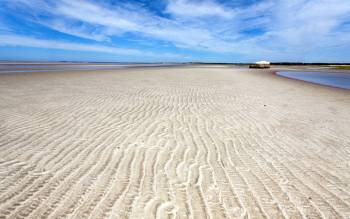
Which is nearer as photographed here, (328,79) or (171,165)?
(171,165)

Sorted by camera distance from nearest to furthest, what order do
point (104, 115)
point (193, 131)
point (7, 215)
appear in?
point (7, 215) < point (193, 131) < point (104, 115)

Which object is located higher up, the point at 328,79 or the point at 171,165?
the point at 328,79

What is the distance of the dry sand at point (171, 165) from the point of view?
271 centimetres

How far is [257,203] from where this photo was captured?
282 cm

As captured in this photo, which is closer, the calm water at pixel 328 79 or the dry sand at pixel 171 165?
the dry sand at pixel 171 165

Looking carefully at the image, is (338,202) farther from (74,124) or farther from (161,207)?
(74,124)

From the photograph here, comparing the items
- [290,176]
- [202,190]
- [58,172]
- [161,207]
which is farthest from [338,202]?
[58,172]

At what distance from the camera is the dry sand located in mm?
2709

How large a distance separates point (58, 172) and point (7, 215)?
99 centimetres

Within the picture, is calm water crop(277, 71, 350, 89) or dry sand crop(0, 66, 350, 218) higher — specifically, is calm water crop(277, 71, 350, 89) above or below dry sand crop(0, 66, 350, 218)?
above

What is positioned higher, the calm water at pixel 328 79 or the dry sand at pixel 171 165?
the calm water at pixel 328 79

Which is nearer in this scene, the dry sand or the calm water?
the dry sand

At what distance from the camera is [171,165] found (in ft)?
12.4

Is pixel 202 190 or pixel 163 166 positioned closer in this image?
pixel 202 190
